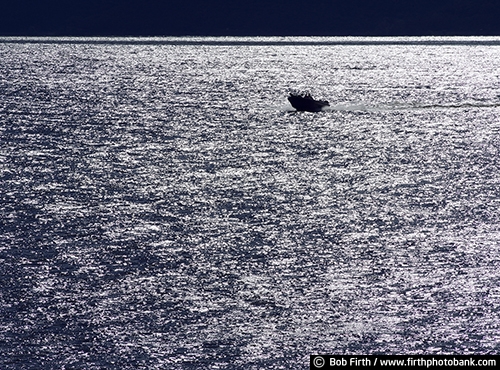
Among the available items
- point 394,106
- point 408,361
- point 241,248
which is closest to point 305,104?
point 394,106

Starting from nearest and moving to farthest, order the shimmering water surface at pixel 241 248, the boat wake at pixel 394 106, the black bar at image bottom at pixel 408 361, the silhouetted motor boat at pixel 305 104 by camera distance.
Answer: the black bar at image bottom at pixel 408 361 < the shimmering water surface at pixel 241 248 < the silhouetted motor boat at pixel 305 104 < the boat wake at pixel 394 106

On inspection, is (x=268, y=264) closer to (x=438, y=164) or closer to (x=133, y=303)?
(x=133, y=303)

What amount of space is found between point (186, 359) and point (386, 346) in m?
9.36

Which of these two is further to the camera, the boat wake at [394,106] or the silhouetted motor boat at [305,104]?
the boat wake at [394,106]

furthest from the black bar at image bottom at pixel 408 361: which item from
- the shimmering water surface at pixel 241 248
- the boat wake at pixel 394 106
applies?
the boat wake at pixel 394 106

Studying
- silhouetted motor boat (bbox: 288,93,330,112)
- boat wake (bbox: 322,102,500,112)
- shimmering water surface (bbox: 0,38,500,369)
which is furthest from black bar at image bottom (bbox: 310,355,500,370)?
boat wake (bbox: 322,102,500,112)

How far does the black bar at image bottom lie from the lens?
37.4 meters

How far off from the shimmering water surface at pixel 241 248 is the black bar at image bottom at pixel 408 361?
922 millimetres

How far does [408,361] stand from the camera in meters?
38.4

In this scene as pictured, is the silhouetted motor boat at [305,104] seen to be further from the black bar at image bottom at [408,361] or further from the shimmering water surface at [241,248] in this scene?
the black bar at image bottom at [408,361]

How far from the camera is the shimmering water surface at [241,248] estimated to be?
41812 mm

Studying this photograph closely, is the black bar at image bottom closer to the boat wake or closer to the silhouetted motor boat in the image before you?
the silhouetted motor boat

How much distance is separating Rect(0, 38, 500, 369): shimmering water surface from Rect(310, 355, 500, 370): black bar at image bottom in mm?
922

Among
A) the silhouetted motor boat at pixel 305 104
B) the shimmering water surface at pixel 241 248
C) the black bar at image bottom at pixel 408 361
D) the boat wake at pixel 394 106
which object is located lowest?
the black bar at image bottom at pixel 408 361
